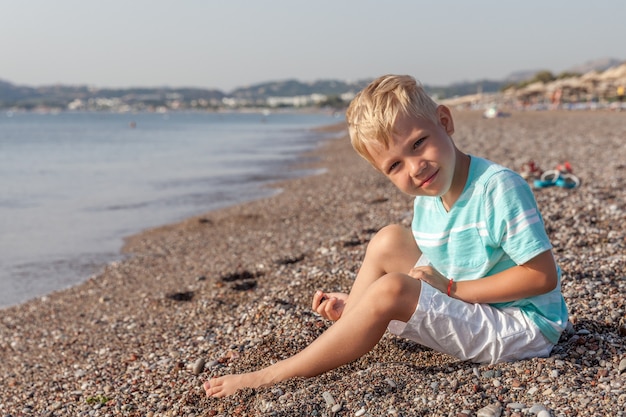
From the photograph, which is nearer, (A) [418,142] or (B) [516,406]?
(B) [516,406]

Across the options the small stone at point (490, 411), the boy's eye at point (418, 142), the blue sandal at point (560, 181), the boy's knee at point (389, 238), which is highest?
the boy's eye at point (418, 142)

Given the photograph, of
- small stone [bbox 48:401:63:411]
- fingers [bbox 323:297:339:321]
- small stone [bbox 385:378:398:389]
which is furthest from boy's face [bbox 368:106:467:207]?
small stone [bbox 48:401:63:411]

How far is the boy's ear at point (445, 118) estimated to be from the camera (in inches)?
120

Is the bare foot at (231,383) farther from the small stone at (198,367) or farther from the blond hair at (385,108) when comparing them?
the blond hair at (385,108)

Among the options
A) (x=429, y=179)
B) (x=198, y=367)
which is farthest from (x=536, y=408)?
(x=198, y=367)

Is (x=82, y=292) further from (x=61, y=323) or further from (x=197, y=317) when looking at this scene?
(x=197, y=317)

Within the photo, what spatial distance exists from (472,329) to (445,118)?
1082 mm

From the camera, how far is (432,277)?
123 inches

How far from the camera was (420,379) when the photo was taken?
10.6 feet

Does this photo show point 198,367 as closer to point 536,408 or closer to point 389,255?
point 389,255

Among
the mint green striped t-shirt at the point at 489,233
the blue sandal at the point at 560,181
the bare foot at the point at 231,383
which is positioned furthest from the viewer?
the blue sandal at the point at 560,181

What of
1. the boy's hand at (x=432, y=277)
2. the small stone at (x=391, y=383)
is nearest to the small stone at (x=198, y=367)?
the small stone at (x=391, y=383)

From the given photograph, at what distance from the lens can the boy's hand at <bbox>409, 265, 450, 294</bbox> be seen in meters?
3.11

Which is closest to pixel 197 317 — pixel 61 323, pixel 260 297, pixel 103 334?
pixel 260 297
